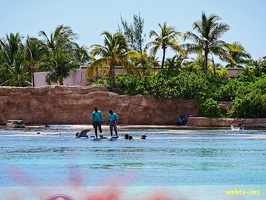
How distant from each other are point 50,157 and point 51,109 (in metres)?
24.9

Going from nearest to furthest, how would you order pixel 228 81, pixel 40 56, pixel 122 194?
pixel 122 194
pixel 228 81
pixel 40 56

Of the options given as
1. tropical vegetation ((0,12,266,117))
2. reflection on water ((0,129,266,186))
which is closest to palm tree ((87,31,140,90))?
tropical vegetation ((0,12,266,117))

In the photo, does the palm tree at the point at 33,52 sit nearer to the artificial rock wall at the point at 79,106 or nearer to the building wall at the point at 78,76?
the building wall at the point at 78,76

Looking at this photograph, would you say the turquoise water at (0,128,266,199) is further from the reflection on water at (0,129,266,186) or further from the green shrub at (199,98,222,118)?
the green shrub at (199,98,222,118)

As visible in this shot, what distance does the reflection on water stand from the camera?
41.3 feet

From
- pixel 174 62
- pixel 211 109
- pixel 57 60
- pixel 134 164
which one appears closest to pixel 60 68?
pixel 57 60

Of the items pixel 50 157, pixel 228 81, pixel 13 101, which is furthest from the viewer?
pixel 228 81

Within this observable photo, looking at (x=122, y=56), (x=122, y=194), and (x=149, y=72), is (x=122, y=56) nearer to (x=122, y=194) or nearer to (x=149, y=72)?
(x=149, y=72)

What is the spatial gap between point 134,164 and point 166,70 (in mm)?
29714

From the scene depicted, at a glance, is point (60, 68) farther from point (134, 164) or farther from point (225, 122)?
point (134, 164)

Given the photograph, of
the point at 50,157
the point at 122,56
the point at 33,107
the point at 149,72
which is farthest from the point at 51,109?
the point at 50,157

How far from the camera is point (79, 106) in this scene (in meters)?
42.1

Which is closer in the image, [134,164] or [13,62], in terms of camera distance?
[134,164]

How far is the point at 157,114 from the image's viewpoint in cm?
4231
